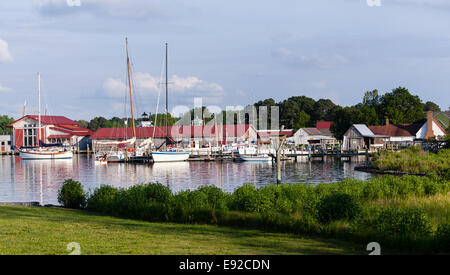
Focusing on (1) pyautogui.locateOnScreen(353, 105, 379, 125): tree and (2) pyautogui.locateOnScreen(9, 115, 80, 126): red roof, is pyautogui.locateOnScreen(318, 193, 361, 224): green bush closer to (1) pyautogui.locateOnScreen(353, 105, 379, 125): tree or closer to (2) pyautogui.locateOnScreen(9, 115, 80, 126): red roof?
(1) pyautogui.locateOnScreen(353, 105, 379, 125): tree

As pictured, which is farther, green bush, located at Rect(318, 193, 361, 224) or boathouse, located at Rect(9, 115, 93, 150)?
boathouse, located at Rect(9, 115, 93, 150)

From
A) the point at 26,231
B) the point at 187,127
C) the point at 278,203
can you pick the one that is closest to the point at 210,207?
the point at 278,203

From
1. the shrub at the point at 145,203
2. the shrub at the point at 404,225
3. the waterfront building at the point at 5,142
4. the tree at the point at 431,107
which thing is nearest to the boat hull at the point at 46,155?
the waterfront building at the point at 5,142

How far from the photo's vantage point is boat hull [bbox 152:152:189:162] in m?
83.8

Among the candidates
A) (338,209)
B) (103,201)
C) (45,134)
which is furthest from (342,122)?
(338,209)

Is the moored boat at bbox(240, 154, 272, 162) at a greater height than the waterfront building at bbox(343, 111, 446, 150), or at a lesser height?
lesser

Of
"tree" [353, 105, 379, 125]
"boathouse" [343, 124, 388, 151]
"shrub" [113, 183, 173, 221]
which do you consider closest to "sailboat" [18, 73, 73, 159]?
"boathouse" [343, 124, 388, 151]

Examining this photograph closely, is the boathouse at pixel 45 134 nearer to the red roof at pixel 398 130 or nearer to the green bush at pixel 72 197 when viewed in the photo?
the red roof at pixel 398 130

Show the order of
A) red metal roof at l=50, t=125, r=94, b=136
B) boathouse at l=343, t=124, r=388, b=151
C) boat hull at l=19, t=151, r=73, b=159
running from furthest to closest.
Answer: red metal roof at l=50, t=125, r=94, b=136 → boat hull at l=19, t=151, r=73, b=159 → boathouse at l=343, t=124, r=388, b=151

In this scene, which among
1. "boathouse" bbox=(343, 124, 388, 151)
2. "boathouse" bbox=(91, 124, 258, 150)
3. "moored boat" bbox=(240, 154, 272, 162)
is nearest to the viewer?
"moored boat" bbox=(240, 154, 272, 162)

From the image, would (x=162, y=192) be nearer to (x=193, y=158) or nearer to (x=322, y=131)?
(x=193, y=158)

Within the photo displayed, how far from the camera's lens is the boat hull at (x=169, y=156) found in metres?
83.8

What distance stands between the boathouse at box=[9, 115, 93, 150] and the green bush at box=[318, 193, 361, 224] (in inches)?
4723
